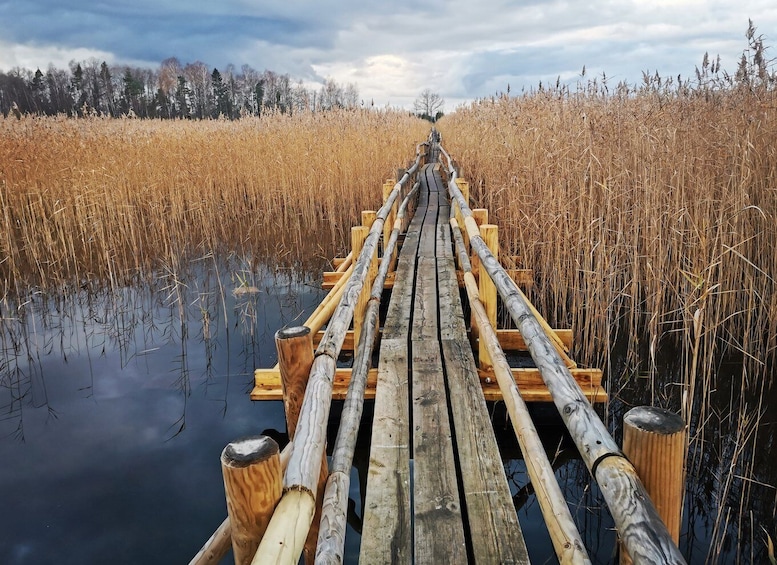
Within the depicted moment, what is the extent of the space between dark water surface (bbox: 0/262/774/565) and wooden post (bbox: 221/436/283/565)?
1579 millimetres

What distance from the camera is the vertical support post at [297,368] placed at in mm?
1763

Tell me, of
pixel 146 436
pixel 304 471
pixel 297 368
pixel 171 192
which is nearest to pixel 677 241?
pixel 297 368

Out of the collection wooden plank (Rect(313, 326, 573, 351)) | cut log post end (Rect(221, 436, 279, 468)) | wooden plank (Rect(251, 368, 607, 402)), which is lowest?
wooden plank (Rect(251, 368, 607, 402))

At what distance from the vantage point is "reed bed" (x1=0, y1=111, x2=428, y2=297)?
21.1ft

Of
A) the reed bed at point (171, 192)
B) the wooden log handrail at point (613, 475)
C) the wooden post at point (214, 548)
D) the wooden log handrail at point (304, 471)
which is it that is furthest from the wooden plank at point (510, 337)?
the reed bed at point (171, 192)

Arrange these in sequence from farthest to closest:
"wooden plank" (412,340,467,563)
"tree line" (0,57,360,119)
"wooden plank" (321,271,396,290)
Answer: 1. "tree line" (0,57,360,119)
2. "wooden plank" (321,271,396,290)
3. "wooden plank" (412,340,467,563)

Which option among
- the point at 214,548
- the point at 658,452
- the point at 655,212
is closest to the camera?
the point at 658,452

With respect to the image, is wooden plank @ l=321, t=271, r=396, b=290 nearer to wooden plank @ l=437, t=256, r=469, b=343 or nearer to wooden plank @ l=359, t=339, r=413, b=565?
wooden plank @ l=437, t=256, r=469, b=343

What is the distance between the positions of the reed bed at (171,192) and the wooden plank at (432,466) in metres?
3.75

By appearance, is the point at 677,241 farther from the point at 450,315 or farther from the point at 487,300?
the point at 450,315

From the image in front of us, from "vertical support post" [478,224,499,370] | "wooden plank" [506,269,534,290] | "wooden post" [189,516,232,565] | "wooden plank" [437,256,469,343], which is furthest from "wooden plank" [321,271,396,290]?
"wooden post" [189,516,232,565]

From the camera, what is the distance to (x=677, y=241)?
163 inches

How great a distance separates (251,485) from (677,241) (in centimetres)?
398

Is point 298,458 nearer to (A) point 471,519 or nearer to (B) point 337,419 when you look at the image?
(A) point 471,519
